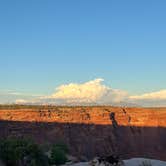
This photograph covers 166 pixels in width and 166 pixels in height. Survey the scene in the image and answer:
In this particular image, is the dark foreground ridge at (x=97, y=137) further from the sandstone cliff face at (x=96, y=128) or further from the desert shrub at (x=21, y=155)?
the desert shrub at (x=21, y=155)

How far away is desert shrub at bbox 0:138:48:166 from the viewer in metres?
31.0

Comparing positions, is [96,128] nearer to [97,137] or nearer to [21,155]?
[97,137]

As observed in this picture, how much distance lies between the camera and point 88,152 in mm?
74250

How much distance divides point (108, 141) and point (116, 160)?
50213 millimetres

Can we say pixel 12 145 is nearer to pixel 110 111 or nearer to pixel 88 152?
pixel 88 152

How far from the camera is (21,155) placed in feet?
102

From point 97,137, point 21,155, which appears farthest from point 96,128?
point 21,155

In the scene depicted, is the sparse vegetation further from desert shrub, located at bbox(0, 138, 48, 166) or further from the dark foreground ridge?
the dark foreground ridge

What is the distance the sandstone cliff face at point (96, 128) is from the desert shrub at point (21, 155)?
1523 inches

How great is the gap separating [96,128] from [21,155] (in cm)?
4785

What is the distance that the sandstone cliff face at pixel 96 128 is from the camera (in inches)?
2891

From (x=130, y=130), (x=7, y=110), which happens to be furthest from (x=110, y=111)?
(x=7, y=110)

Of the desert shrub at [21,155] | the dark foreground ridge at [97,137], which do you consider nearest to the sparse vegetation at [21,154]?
the desert shrub at [21,155]

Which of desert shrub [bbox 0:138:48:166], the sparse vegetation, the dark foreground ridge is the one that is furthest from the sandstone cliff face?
desert shrub [bbox 0:138:48:166]
